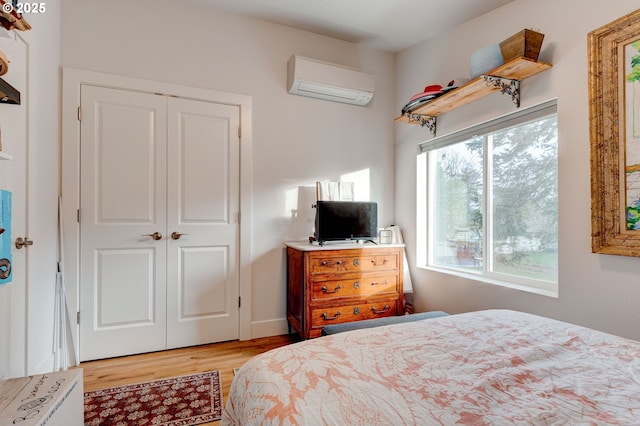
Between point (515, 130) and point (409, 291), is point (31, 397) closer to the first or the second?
point (409, 291)

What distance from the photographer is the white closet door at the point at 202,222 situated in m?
2.63

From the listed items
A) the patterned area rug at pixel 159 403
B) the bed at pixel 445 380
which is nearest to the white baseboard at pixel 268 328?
the patterned area rug at pixel 159 403

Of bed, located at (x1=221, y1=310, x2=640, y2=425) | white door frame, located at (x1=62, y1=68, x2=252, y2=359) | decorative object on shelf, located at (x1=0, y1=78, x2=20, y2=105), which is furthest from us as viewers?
white door frame, located at (x1=62, y1=68, x2=252, y2=359)

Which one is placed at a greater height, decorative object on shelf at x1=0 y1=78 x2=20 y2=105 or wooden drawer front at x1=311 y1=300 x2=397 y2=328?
decorative object on shelf at x1=0 y1=78 x2=20 y2=105

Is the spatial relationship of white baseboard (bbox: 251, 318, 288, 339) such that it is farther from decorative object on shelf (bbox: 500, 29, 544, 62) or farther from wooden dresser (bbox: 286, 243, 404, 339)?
decorative object on shelf (bbox: 500, 29, 544, 62)

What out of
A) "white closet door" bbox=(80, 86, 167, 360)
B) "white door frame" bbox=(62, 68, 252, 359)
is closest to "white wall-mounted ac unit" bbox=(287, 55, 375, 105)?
"white door frame" bbox=(62, 68, 252, 359)

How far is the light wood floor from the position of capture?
2.13 meters

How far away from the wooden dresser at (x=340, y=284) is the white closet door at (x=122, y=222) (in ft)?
3.57

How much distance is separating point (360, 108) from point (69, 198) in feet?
8.65

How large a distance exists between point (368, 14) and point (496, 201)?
188 cm

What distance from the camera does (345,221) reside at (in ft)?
9.46

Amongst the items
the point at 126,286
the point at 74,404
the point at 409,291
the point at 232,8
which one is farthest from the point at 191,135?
the point at 409,291

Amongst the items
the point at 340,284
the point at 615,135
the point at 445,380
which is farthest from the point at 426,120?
the point at 445,380

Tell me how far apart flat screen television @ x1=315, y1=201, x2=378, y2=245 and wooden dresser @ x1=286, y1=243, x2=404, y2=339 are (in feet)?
0.33
